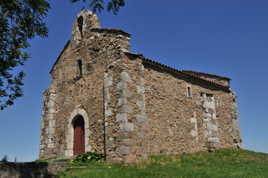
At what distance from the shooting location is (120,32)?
13070mm

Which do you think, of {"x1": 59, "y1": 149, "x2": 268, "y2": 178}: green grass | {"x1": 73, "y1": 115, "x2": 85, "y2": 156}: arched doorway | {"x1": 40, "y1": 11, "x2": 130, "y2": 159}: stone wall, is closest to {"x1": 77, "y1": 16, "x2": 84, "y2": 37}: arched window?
{"x1": 40, "y1": 11, "x2": 130, "y2": 159}: stone wall

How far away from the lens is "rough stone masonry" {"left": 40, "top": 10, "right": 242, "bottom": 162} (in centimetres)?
1202

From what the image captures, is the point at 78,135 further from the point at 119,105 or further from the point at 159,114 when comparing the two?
the point at 159,114

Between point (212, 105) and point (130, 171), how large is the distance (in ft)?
30.0

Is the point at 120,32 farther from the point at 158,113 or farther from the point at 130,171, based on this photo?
the point at 130,171

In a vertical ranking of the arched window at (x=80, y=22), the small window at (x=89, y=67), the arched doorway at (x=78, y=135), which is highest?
the arched window at (x=80, y=22)

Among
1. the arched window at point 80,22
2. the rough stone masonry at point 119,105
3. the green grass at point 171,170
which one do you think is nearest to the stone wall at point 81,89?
the rough stone masonry at point 119,105

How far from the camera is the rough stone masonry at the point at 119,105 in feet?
39.4

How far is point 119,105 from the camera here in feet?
39.1

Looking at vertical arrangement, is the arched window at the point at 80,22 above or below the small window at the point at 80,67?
above

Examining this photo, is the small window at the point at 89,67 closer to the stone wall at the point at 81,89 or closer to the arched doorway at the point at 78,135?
the stone wall at the point at 81,89

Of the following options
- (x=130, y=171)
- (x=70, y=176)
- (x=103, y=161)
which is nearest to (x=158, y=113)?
(x=103, y=161)

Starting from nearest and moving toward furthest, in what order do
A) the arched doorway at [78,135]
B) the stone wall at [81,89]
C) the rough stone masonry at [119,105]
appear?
1. the rough stone masonry at [119,105]
2. the stone wall at [81,89]
3. the arched doorway at [78,135]

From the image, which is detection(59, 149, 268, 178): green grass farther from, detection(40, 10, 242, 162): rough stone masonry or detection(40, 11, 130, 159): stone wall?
detection(40, 11, 130, 159): stone wall
